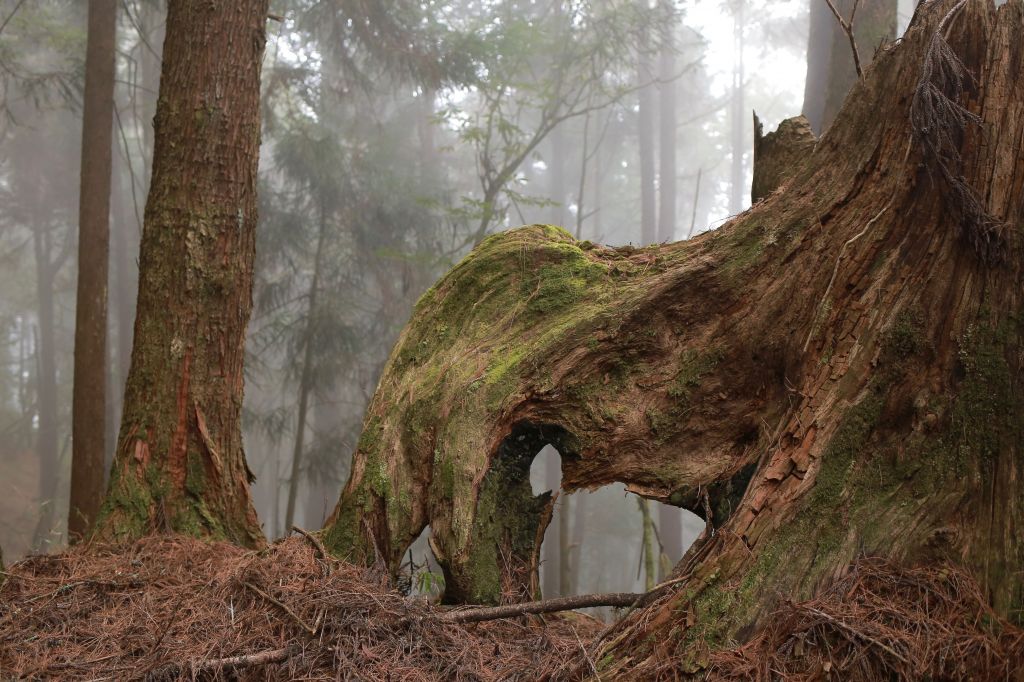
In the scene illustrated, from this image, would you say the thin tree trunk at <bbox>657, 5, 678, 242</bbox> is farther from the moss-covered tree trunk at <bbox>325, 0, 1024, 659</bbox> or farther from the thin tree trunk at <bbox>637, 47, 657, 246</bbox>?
the moss-covered tree trunk at <bbox>325, 0, 1024, 659</bbox>

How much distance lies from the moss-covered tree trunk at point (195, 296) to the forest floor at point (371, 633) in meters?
0.84

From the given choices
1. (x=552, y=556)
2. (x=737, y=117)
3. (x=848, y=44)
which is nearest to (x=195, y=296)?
(x=848, y=44)

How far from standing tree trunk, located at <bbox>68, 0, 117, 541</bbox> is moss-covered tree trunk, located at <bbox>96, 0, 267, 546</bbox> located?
5.10 feet

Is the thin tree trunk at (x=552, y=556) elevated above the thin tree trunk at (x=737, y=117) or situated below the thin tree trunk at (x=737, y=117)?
below

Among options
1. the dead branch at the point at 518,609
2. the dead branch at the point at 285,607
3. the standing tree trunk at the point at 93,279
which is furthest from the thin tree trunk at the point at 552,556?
the dead branch at the point at 285,607

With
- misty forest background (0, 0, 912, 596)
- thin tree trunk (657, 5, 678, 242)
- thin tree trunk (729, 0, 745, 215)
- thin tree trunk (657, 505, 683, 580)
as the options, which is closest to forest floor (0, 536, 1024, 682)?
misty forest background (0, 0, 912, 596)

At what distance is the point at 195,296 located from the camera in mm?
5102

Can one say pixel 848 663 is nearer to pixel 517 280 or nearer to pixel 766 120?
pixel 517 280

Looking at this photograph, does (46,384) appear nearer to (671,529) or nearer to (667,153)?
(671,529)

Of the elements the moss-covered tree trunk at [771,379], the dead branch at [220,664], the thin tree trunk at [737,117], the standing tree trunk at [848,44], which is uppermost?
the thin tree trunk at [737,117]

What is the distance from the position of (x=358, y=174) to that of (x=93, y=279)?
11.2 meters

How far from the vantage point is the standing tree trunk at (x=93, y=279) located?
646cm

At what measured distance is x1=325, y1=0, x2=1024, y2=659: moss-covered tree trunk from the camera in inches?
129

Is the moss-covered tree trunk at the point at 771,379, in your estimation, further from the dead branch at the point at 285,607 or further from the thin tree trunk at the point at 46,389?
the thin tree trunk at the point at 46,389
